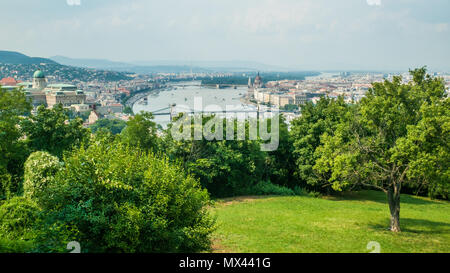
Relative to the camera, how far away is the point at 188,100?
268 feet

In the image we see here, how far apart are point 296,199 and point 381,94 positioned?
619 cm

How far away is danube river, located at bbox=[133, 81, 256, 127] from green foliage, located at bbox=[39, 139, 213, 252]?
160 feet

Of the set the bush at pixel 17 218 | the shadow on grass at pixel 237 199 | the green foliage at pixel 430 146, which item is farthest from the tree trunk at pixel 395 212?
the bush at pixel 17 218

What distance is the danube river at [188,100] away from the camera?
66.4 meters

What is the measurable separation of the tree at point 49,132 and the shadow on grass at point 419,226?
8819mm

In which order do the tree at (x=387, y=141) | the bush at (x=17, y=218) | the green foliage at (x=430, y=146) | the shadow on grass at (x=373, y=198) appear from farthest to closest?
the shadow on grass at (x=373, y=198), the tree at (x=387, y=141), the green foliage at (x=430, y=146), the bush at (x=17, y=218)

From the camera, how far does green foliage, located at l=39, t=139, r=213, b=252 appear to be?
4246mm

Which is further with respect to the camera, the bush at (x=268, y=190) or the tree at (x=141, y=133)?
the bush at (x=268, y=190)

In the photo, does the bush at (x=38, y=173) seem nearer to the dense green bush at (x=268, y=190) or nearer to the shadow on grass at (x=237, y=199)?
the shadow on grass at (x=237, y=199)

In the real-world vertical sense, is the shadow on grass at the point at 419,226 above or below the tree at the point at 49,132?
below

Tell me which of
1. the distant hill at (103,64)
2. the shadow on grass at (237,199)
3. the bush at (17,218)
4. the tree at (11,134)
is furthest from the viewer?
the distant hill at (103,64)

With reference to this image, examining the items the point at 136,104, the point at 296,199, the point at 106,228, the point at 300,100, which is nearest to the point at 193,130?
the point at 296,199

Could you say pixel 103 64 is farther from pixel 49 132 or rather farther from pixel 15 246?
pixel 15 246
